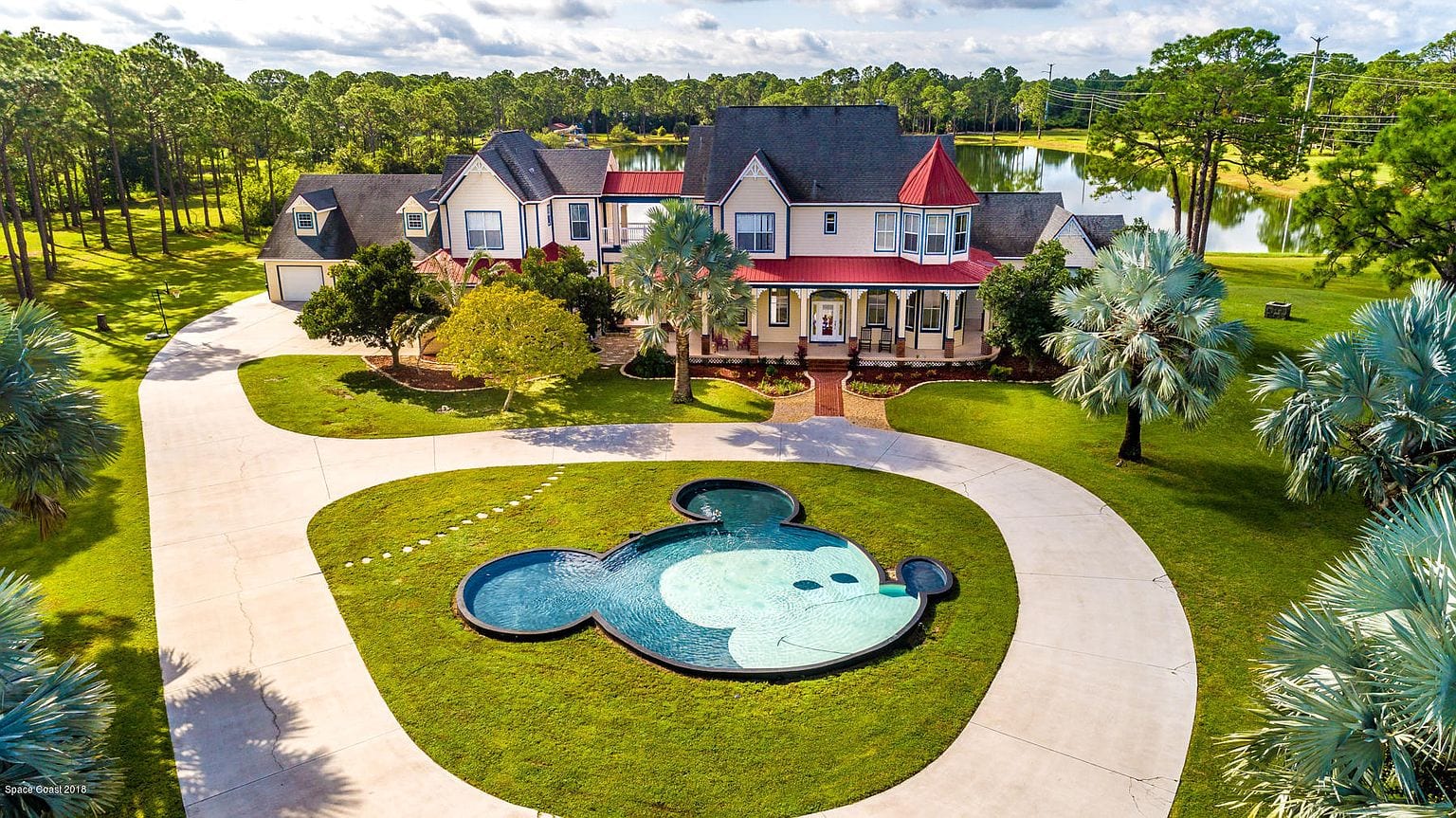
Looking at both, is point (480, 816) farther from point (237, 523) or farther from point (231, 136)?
point (231, 136)

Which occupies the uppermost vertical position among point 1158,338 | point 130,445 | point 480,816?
point 1158,338

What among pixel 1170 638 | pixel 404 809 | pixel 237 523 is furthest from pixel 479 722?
pixel 1170 638

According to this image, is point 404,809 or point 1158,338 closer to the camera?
point 404,809

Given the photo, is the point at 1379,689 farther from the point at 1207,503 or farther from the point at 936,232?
the point at 936,232

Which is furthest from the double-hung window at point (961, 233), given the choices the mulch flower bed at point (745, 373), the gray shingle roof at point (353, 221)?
the gray shingle roof at point (353, 221)

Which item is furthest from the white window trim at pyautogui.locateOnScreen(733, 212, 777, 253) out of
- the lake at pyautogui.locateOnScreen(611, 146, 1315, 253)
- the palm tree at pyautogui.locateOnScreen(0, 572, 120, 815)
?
the palm tree at pyautogui.locateOnScreen(0, 572, 120, 815)

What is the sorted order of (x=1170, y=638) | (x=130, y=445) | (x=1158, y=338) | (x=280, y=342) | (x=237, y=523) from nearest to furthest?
(x=1170, y=638) < (x=237, y=523) < (x=1158, y=338) < (x=130, y=445) < (x=280, y=342)
